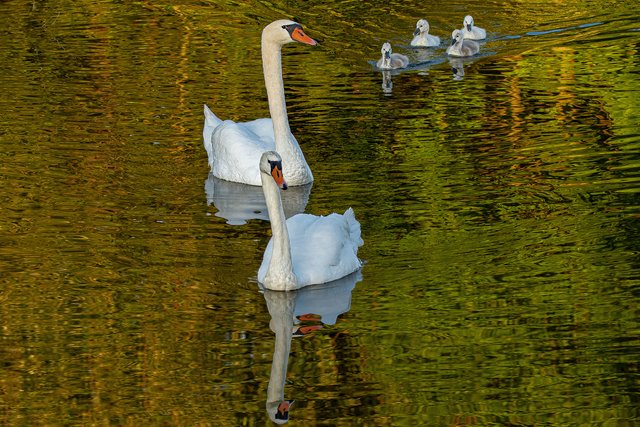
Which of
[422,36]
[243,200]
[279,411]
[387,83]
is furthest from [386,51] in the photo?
[279,411]

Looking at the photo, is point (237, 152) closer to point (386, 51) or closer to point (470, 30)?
point (386, 51)

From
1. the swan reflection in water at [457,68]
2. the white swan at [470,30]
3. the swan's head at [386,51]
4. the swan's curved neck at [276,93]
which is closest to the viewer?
the swan's curved neck at [276,93]

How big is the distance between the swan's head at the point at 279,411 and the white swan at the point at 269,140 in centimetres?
589

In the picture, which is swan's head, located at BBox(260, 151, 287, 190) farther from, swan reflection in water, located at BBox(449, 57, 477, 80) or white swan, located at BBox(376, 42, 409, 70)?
white swan, located at BBox(376, 42, 409, 70)

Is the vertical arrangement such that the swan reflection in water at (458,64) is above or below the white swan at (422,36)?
below

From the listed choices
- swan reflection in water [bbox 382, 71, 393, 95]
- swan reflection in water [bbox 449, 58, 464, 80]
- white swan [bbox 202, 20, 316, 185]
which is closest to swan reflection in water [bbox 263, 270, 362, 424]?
white swan [bbox 202, 20, 316, 185]

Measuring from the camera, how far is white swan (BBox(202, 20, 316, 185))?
49.3 feet

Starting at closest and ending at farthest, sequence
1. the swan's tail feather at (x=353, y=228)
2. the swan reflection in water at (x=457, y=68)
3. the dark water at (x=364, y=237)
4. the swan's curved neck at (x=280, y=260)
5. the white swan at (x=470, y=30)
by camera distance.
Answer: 1. the dark water at (x=364, y=237)
2. the swan's curved neck at (x=280, y=260)
3. the swan's tail feather at (x=353, y=228)
4. the swan reflection in water at (x=457, y=68)
5. the white swan at (x=470, y=30)

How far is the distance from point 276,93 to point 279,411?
6.94 m

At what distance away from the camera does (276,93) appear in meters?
15.6

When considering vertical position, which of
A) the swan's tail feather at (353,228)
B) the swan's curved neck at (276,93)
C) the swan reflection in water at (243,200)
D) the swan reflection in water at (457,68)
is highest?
the swan reflection in water at (457,68)

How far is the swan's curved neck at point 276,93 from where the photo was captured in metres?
15.3

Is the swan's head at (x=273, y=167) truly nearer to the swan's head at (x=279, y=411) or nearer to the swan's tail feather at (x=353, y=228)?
the swan's tail feather at (x=353, y=228)

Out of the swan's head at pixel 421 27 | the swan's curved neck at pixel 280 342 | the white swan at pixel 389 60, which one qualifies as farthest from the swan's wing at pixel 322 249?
the swan's head at pixel 421 27
